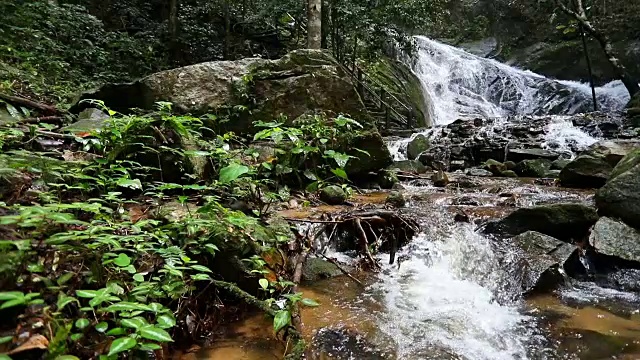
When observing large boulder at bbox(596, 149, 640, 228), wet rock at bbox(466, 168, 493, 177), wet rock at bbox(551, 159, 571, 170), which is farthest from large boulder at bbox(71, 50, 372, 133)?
wet rock at bbox(551, 159, 571, 170)

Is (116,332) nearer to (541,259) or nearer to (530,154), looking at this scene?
(541,259)

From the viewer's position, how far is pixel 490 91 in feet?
59.8

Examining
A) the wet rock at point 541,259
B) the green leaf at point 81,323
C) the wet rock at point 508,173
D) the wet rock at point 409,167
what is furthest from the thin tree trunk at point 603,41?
the green leaf at point 81,323

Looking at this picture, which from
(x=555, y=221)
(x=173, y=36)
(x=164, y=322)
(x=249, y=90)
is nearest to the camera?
(x=164, y=322)

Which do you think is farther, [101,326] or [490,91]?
[490,91]

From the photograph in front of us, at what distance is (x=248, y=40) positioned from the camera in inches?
537

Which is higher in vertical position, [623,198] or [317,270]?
[623,198]

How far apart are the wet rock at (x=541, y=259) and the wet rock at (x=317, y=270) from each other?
1429 millimetres

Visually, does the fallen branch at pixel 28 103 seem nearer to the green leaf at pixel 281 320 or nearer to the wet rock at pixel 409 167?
the green leaf at pixel 281 320

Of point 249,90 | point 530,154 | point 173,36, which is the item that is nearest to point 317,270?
point 249,90

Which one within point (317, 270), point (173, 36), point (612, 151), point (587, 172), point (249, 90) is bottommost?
point (317, 270)

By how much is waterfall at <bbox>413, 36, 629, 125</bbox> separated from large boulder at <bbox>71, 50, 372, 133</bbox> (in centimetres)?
1122

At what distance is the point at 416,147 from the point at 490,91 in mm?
9285

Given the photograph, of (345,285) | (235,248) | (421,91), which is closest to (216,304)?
(235,248)
